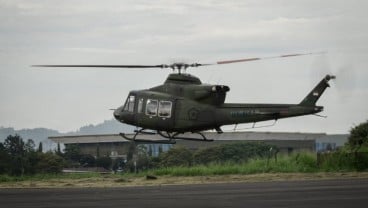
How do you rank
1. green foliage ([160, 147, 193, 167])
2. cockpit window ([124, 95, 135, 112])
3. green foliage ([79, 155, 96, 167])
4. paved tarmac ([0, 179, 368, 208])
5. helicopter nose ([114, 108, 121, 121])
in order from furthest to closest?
1. green foliage ([79, 155, 96, 167])
2. green foliage ([160, 147, 193, 167])
3. helicopter nose ([114, 108, 121, 121])
4. cockpit window ([124, 95, 135, 112])
5. paved tarmac ([0, 179, 368, 208])

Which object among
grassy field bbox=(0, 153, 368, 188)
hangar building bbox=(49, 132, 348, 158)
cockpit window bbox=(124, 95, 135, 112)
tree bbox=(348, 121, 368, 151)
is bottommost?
grassy field bbox=(0, 153, 368, 188)

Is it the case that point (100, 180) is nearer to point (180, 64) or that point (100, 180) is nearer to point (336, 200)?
point (180, 64)

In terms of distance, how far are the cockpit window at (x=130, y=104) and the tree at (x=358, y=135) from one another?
13429mm

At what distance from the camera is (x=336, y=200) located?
1905 cm

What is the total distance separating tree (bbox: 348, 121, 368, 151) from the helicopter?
991cm

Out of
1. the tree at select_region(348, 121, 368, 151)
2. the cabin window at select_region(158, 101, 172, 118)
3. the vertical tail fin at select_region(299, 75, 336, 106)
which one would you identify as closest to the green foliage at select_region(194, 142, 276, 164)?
the tree at select_region(348, 121, 368, 151)

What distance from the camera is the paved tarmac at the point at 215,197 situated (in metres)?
19.0

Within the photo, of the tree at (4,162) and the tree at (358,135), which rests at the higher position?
the tree at (358,135)

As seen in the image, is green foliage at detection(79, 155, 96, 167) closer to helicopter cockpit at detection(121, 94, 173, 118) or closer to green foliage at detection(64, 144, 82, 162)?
green foliage at detection(64, 144, 82, 162)

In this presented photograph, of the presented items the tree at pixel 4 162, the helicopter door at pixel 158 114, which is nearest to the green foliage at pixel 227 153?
the tree at pixel 4 162

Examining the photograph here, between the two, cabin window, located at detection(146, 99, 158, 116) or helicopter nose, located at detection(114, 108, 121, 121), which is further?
helicopter nose, located at detection(114, 108, 121, 121)

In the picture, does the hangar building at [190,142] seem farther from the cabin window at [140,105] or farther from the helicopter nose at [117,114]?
the cabin window at [140,105]

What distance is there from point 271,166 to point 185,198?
1792 centimetres

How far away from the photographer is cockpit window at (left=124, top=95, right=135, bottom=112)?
37.3m
